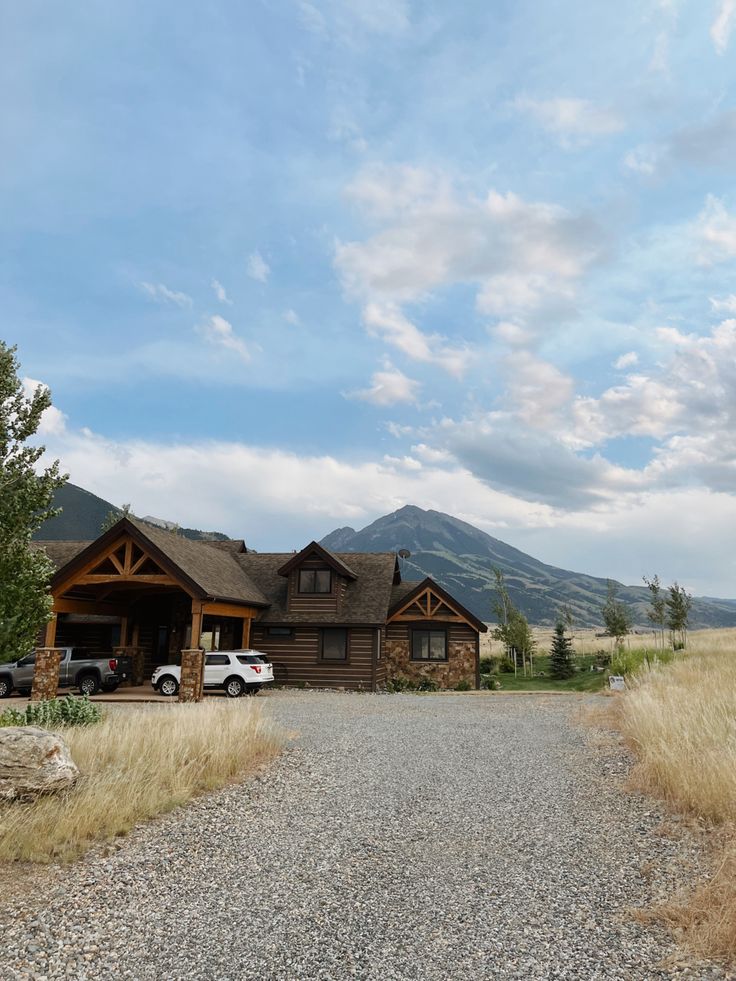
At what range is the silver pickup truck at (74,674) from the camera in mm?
24641

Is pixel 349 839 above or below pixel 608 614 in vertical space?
below

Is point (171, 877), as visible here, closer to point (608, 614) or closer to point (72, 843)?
point (72, 843)

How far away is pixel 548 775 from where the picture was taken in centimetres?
1079

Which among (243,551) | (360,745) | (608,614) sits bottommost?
(360,745)

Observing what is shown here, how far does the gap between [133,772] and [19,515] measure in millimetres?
5936

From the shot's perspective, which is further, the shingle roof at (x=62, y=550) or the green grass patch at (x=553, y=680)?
the green grass patch at (x=553, y=680)

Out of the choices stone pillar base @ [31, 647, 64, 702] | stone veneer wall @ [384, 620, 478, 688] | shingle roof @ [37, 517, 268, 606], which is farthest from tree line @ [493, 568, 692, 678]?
stone pillar base @ [31, 647, 64, 702]

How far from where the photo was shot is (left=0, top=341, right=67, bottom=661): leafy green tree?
12.4 meters

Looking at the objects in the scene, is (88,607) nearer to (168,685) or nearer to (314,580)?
(168,685)

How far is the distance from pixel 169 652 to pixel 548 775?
74.1ft

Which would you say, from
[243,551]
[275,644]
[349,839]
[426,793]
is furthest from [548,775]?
[243,551]

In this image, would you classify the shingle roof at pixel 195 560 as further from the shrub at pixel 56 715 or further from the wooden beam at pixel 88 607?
the shrub at pixel 56 715

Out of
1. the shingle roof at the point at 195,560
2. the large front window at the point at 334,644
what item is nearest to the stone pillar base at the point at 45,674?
the shingle roof at the point at 195,560

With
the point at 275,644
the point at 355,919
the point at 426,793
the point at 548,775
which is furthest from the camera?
the point at 275,644
